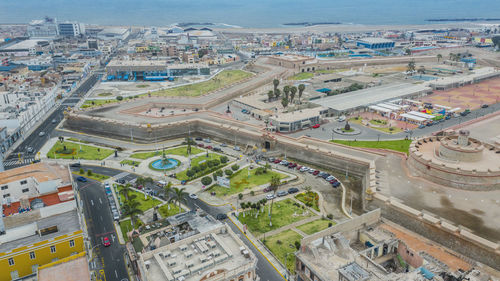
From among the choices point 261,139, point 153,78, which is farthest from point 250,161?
point 153,78

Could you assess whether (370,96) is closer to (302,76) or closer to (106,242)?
(302,76)

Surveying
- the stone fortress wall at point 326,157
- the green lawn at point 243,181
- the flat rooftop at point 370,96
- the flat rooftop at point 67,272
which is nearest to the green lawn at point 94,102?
the stone fortress wall at point 326,157

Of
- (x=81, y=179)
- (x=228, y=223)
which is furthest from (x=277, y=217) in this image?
(x=81, y=179)

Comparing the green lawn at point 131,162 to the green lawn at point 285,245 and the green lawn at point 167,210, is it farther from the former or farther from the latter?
the green lawn at point 285,245

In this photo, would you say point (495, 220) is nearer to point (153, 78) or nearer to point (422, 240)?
point (422, 240)

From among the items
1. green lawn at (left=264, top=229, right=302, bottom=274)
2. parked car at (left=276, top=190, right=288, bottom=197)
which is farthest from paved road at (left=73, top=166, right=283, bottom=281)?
parked car at (left=276, top=190, right=288, bottom=197)

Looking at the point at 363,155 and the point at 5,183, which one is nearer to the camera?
the point at 5,183

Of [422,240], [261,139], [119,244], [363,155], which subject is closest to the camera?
[422,240]
